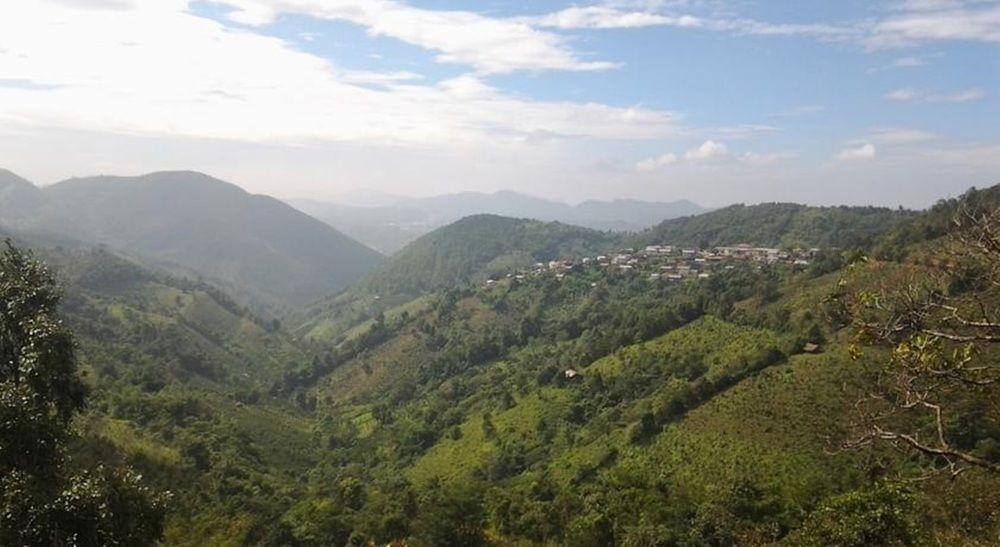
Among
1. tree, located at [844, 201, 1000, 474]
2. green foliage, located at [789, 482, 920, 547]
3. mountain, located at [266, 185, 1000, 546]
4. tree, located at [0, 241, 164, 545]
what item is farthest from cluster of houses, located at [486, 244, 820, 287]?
tree, located at [0, 241, 164, 545]

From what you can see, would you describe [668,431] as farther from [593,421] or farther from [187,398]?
[187,398]

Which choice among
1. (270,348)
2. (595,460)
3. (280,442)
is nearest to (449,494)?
(595,460)

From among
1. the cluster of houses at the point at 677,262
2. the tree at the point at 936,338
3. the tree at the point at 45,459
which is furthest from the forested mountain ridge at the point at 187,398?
the cluster of houses at the point at 677,262

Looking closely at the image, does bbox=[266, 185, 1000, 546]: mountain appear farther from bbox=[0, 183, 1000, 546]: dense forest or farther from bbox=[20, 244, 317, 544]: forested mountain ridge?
bbox=[20, 244, 317, 544]: forested mountain ridge

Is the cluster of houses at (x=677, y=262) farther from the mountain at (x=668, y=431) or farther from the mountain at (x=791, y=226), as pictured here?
the mountain at (x=791, y=226)

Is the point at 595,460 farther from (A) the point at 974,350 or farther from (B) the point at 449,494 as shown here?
(A) the point at 974,350

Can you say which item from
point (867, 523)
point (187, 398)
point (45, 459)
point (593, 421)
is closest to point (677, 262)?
point (593, 421)

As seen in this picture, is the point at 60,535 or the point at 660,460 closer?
the point at 60,535
